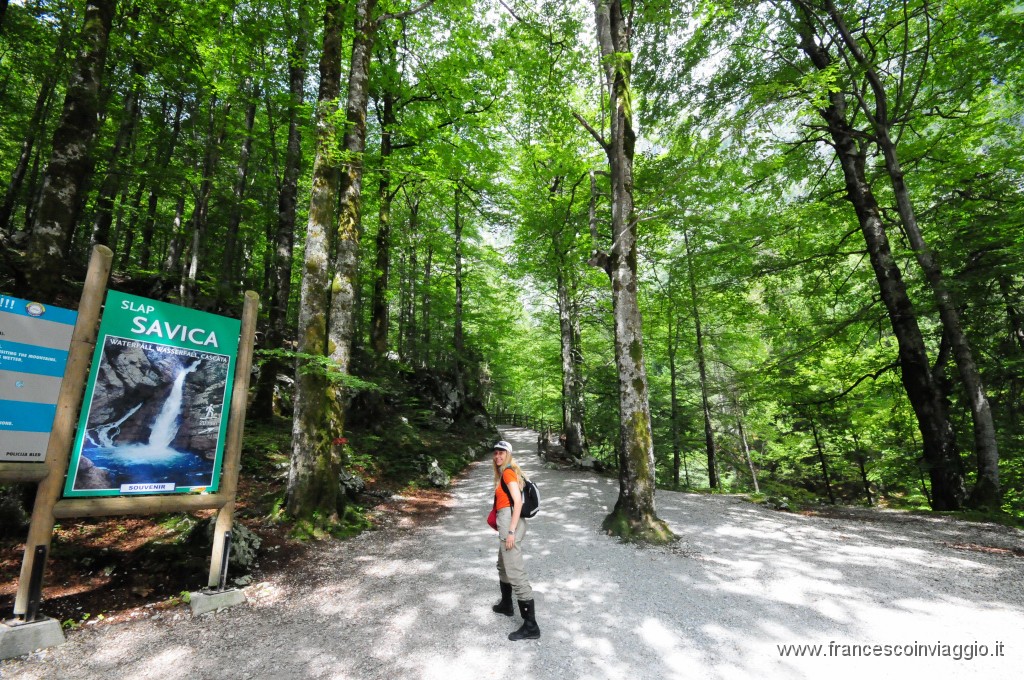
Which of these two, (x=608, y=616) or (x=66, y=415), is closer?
Result: (x=66, y=415)

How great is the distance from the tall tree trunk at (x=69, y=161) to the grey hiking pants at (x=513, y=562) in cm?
678

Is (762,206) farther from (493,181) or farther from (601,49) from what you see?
(493,181)

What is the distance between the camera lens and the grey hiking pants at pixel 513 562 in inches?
139

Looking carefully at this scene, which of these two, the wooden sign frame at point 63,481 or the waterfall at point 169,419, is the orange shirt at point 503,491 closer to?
the wooden sign frame at point 63,481

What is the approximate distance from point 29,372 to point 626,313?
24.3ft

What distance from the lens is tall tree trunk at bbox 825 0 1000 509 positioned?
796 cm

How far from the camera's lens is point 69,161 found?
5.96 meters

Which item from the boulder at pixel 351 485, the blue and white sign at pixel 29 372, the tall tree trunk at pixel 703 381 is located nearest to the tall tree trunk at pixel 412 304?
the boulder at pixel 351 485

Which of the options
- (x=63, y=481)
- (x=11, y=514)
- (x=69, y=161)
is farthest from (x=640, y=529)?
(x=69, y=161)

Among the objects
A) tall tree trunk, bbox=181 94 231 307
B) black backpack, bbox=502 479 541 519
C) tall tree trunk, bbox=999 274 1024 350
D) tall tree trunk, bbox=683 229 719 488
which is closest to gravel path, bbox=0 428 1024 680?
black backpack, bbox=502 479 541 519

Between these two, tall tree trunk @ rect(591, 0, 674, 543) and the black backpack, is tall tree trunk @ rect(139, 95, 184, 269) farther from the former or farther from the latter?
the black backpack

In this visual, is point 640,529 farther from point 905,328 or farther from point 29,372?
point 905,328

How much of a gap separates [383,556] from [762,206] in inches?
570

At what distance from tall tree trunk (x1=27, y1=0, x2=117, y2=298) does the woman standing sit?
21.8ft
